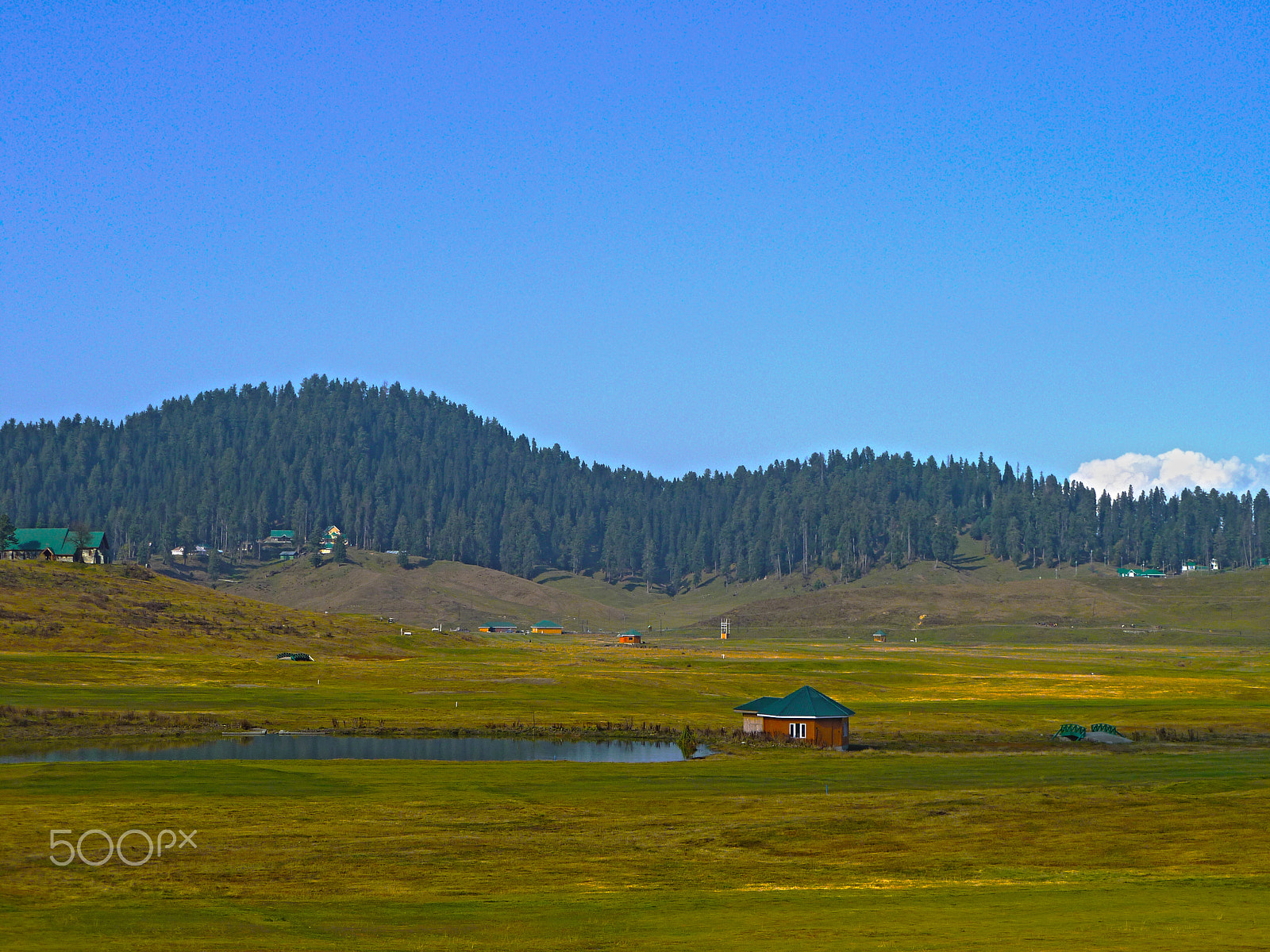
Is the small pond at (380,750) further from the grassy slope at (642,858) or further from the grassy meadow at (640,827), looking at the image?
the grassy slope at (642,858)

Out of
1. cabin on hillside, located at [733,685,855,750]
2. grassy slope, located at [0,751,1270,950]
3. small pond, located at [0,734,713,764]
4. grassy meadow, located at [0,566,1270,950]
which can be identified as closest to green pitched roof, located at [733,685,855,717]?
cabin on hillside, located at [733,685,855,750]

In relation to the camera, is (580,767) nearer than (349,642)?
Yes

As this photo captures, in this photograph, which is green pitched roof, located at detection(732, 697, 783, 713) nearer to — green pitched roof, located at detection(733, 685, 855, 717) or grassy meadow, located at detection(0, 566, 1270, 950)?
green pitched roof, located at detection(733, 685, 855, 717)

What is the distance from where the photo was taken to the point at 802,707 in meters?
78.7

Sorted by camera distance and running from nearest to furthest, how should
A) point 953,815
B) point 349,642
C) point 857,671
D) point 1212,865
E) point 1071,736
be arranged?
point 1212,865 → point 953,815 → point 1071,736 → point 857,671 → point 349,642

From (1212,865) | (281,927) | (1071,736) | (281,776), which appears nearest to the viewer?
(281,927)

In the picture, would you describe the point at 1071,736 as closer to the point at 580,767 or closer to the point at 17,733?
the point at 580,767

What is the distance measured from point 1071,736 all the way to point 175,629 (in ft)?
371

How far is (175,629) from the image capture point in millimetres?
150000

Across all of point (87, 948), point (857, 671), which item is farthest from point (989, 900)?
point (857, 671)

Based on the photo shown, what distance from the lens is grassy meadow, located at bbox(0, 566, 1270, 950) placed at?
30453mm

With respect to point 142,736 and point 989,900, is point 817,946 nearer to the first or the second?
point 989,900

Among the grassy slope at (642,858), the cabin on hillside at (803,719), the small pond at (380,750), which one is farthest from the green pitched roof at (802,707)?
the grassy slope at (642,858)

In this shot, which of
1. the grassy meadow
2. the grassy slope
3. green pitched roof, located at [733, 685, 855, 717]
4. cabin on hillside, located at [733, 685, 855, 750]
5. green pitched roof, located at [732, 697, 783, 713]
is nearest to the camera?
the grassy slope
